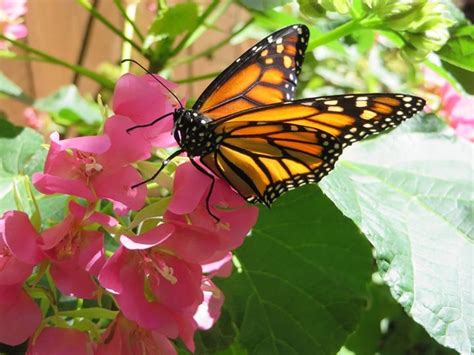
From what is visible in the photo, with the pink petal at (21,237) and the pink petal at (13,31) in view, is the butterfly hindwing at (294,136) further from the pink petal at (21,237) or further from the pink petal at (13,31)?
the pink petal at (13,31)

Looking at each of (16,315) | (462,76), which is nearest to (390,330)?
(462,76)

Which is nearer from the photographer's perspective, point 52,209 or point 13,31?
point 52,209

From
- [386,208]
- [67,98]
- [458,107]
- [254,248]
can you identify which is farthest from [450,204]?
[67,98]

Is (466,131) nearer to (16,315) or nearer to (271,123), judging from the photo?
(271,123)

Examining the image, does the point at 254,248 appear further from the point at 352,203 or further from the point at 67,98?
the point at 67,98

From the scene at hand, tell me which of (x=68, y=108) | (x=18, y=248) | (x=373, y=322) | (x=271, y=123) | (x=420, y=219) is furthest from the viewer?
(x=68, y=108)

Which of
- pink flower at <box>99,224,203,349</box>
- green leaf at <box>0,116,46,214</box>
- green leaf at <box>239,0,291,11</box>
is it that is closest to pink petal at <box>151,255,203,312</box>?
pink flower at <box>99,224,203,349</box>

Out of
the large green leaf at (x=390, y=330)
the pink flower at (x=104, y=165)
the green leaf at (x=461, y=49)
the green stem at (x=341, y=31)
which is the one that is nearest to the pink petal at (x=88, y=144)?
the pink flower at (x=104, y=165)
